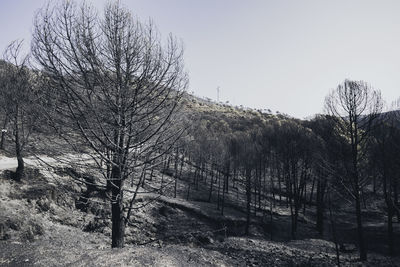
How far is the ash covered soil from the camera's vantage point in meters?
6.24

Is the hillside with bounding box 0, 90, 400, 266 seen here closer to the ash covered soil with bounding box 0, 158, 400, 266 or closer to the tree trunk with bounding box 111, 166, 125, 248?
the ash covered soil with bounding box 0, 158, 400, 266

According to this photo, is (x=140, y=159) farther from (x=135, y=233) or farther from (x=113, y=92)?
(x=135, y=233)

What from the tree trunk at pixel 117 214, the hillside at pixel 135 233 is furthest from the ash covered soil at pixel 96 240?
the tree trunk at pixel 117 214

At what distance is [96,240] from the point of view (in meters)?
14.3

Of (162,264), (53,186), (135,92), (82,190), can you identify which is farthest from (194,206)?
(135,92)

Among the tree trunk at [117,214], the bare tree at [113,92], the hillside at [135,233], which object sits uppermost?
the bare tree at [113,92]

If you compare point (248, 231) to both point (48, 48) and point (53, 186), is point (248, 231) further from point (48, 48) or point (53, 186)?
point (48, 48)

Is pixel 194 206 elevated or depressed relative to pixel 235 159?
depressed

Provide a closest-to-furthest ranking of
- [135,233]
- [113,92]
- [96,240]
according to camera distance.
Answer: [113,92], [96,240], [135,233]

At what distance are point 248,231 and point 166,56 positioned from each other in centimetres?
2264

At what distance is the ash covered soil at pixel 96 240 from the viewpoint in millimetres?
6242

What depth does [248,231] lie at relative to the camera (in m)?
24.2

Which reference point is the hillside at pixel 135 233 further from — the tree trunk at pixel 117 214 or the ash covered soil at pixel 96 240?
the tree trunk at pixel 117 214

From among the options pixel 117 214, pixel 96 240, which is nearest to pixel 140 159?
pixel 117 214
